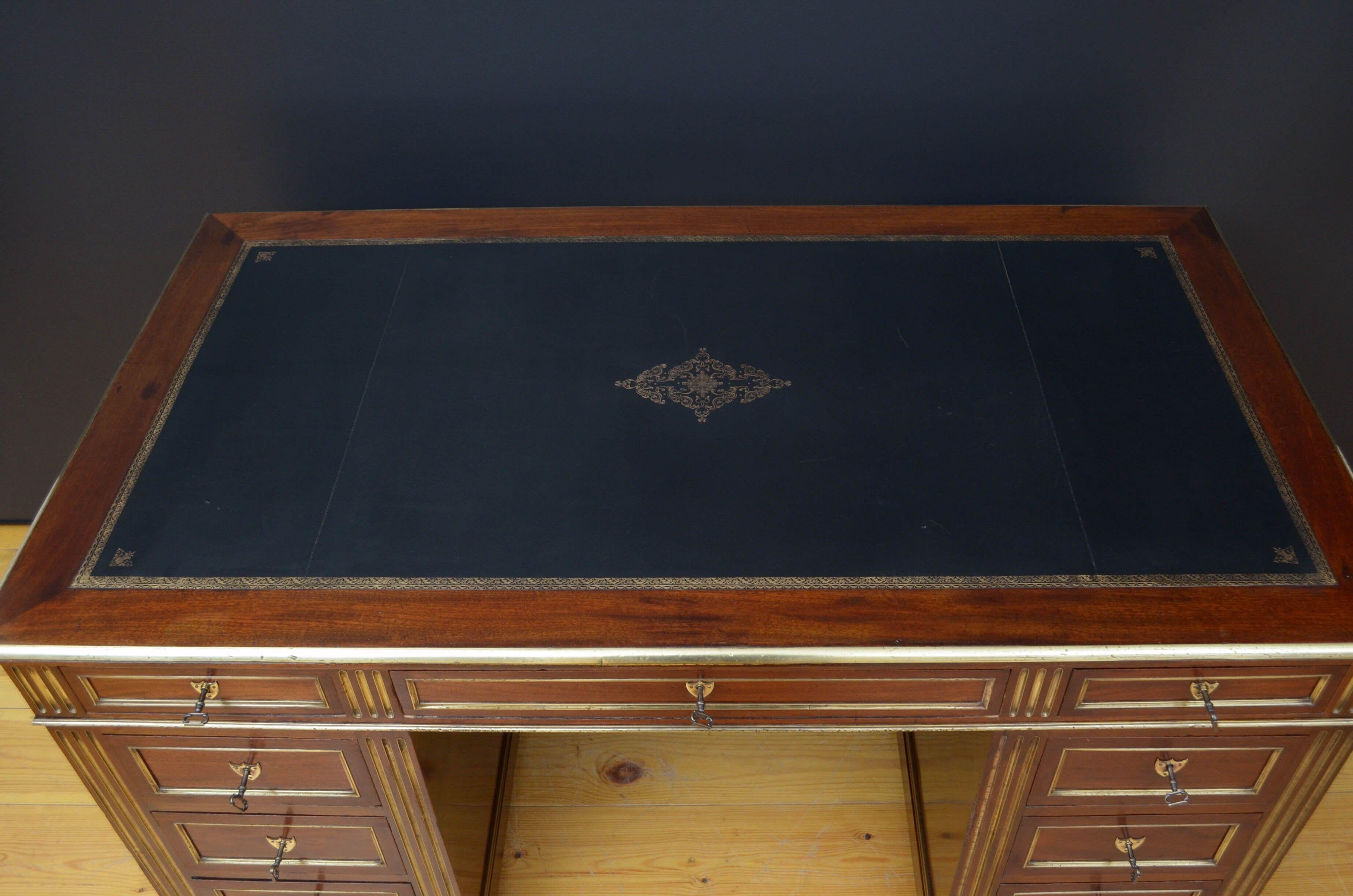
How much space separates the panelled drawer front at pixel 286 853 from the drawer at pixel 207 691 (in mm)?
229

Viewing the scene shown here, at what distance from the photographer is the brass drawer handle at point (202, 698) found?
1.14m

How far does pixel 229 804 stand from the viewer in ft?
4.30

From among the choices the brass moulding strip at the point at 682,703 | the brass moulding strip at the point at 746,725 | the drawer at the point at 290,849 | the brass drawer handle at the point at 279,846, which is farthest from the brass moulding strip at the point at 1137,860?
the brass drawer handle at the point at 279,846

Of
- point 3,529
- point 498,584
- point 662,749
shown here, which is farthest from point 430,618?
point 3,529

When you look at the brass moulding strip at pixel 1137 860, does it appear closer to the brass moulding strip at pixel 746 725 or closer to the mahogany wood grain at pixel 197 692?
the brass moulding strip at pixel 746 725

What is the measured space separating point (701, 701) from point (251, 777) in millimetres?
589

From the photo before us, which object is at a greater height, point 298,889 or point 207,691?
point 207,691

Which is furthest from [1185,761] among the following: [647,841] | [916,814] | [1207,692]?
[647,841]

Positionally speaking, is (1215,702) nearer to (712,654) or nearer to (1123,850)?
(1123,850)

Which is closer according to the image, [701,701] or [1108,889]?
[701,701]

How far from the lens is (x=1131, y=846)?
1.34 metres

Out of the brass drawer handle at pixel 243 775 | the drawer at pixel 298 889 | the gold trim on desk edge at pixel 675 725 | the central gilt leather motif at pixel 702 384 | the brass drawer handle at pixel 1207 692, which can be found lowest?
the drawer at pixel 298 889

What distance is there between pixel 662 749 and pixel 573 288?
0.90 meters

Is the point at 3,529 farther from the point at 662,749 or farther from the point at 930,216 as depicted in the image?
the point at 930,216
